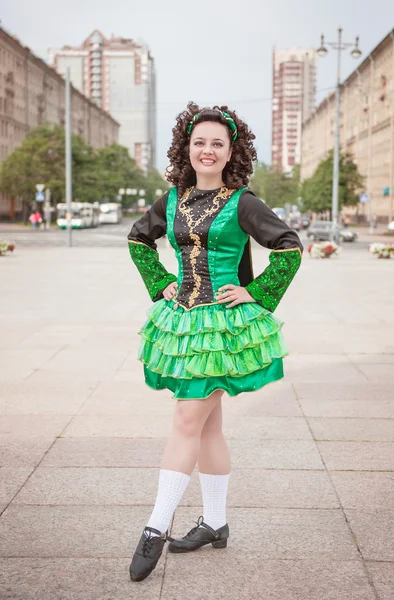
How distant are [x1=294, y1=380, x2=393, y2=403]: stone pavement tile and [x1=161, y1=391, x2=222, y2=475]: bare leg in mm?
3342

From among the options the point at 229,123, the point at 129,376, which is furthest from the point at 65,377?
the point at 229,123

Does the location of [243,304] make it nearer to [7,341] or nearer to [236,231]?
[236,231]

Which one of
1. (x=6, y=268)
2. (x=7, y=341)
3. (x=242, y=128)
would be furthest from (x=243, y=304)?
(x=6, y=268)

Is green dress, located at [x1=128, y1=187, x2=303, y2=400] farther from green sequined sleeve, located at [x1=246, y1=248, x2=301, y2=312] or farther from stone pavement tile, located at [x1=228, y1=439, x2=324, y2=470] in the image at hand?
stone pavement tile, located at [x1=228, y1=439, x2=324, y2=470]

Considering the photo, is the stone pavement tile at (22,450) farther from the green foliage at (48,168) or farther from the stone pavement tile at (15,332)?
the green foliage at (48,168)

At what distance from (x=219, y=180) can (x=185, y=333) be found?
72 centimetres

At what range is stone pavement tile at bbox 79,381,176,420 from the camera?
247 inches

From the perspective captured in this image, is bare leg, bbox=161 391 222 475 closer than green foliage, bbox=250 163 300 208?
Yes

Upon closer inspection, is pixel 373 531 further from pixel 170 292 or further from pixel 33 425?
pixel 33 425

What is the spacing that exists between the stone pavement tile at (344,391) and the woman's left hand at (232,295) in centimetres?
339

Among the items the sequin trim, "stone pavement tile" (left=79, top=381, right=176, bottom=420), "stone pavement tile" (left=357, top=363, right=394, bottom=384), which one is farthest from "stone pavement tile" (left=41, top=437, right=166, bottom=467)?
"stone pavement tile" (left=357, top=363, right=394, bottom=384)

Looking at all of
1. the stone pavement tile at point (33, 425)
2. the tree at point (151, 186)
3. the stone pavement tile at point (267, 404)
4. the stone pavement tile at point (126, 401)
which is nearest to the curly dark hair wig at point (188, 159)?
the stone pavement tile at point (33, 425)

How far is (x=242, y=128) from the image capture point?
3684mm

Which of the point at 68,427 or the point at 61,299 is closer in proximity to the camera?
the point at 68,427
